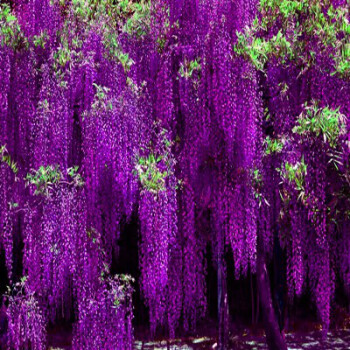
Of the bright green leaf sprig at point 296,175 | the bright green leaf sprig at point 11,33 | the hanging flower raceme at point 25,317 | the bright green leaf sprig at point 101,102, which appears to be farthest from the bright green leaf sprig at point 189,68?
the hanging flower raceme at point 25,317

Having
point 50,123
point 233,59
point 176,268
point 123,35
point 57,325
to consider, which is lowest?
point 57,325

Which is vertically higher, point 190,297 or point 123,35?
point 123,35

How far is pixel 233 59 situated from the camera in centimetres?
647

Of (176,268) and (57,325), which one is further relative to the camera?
(57,325)

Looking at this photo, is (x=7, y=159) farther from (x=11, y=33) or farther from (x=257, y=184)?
(x=257, y=184)

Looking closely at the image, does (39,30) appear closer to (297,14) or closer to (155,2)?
(155,2)

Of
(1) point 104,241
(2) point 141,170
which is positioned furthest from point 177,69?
(1) point 104,241

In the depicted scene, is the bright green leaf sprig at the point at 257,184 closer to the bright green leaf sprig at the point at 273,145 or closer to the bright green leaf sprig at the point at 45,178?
the bright green leaf sprig at the point at 273,145

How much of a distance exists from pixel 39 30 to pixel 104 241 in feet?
9.19

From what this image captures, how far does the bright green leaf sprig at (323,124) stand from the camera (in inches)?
231

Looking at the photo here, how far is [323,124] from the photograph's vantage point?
19.4 ft

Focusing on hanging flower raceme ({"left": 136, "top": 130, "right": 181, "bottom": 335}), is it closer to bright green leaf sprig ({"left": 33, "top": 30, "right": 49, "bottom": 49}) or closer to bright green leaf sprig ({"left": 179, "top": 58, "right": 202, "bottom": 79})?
bright green leaf sprig ({"left": 179, "top": 58, "right": 202, "bottom": 79})

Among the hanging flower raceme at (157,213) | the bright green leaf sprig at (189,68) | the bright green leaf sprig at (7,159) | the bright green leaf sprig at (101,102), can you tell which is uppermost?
the bright green leaf sprig at (189,68)

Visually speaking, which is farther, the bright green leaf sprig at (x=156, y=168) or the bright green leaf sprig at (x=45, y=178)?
the bright green leaf sprig at (x=45, y=178)
